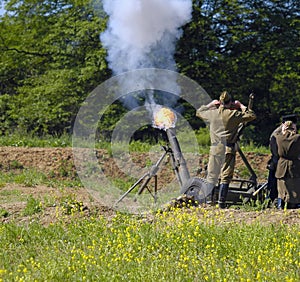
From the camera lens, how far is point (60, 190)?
11.6 metres

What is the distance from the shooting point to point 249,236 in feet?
25.3

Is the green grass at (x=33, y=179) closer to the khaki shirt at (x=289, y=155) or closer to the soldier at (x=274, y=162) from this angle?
the soldier at (x=274, y=162)

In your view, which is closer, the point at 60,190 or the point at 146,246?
the point at 146,246

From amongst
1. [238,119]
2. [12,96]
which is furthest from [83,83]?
[238,119]

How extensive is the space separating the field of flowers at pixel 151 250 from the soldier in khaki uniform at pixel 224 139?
1.70 meters

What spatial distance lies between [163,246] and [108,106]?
578 inches

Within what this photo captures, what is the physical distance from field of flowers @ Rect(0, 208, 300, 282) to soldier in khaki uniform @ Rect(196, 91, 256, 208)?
67.1 inches

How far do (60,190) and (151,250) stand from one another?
424 cm

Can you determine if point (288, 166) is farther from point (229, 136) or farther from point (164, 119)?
point (164, 119)

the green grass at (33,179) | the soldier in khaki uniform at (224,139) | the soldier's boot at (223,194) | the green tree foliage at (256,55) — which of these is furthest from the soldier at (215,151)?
the green tree foliage at (256,55)

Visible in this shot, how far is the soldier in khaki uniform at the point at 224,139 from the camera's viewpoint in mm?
10883

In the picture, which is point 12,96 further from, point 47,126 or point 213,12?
point 213,12

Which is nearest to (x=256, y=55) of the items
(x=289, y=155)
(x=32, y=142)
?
(x=32, y=142)

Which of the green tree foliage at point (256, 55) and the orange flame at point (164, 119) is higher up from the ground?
the green tree foliage at point (256, 55)
